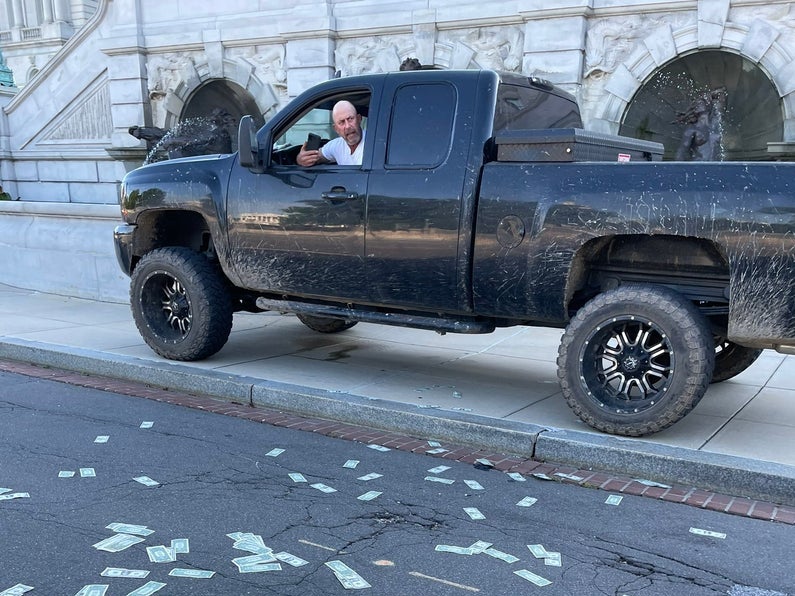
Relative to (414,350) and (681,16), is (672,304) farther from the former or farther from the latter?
(681,16)

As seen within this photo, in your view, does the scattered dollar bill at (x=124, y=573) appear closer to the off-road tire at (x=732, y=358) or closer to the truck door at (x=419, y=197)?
the truck door at (x=419, y=197)

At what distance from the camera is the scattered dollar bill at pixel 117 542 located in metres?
3.10

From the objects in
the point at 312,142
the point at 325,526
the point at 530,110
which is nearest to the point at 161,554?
the point at 325,526

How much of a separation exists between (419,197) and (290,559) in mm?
2666

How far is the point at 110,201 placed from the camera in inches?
700

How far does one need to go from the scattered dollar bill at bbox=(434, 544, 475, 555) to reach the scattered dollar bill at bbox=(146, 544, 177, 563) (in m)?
1.13

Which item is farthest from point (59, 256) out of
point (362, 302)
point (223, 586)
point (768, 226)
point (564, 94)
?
point (768, 226)

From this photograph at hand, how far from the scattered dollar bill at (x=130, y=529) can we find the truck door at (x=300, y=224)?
8.04 ft

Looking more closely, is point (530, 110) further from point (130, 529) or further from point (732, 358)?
point (130, 529)

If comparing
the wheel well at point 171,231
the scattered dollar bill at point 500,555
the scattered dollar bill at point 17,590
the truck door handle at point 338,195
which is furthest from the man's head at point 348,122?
the scattered dollar bill at point 17,590

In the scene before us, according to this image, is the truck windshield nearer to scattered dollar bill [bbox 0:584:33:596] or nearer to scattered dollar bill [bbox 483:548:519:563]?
scattered dollar bill [bbox 483:548:519:563]

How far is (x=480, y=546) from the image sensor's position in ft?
10.6

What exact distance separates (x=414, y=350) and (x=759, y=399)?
9.75 ft

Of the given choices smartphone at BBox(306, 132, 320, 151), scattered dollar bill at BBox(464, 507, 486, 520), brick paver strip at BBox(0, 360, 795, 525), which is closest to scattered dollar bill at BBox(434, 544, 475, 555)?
scattered dollar bill at BBox(464, 507, 486, 520)
